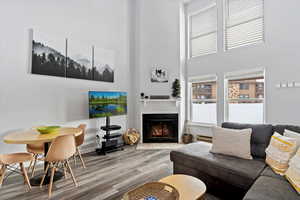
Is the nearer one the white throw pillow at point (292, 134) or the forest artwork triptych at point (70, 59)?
the white throw pillow at point (292, 134)

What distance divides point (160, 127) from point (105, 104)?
186cm

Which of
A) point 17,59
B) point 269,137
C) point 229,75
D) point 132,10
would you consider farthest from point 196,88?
point 17,59

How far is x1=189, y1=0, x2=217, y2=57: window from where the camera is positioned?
433cm

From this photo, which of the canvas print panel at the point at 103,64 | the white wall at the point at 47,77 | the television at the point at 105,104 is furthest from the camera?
the canvas print panel at the point at 103,64

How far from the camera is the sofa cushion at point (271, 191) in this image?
48.1 inches

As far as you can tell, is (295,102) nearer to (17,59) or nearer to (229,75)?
(229,75)

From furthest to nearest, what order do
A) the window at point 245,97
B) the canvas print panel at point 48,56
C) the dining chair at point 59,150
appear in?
the window at point 245,97 < the canvas print panel at point 48,56 < the dining chair at point 59,150

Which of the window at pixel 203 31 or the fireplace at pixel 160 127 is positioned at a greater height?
the window at pixel 203 31

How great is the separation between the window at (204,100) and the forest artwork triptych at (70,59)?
2.47 m

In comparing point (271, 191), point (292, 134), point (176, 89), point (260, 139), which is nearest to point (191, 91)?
point (176, 89)

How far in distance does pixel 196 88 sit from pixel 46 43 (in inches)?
153

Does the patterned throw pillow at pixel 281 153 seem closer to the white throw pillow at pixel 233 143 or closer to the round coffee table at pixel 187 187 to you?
the white throw pillow at pixel 233 143

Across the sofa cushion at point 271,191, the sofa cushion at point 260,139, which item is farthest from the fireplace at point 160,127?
the sofa cushion at point 271,191

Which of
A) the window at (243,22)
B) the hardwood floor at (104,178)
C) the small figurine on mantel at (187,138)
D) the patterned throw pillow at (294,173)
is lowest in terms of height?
the hardwood floor at (104,178)
